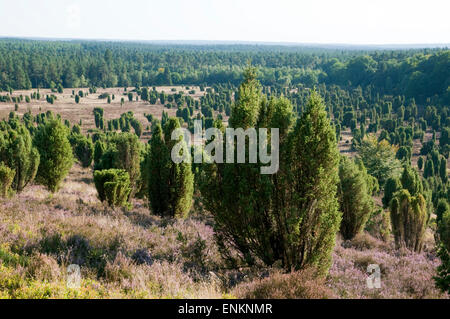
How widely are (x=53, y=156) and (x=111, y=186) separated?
677cm

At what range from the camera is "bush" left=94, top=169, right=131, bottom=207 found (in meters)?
15.5

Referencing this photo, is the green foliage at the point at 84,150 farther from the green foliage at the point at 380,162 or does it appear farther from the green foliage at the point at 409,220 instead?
the green foliage at the point at 409,220

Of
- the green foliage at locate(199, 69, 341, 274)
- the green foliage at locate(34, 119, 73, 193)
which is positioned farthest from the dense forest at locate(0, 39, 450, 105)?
the green foliage at locate(199, 69, 341, 274)

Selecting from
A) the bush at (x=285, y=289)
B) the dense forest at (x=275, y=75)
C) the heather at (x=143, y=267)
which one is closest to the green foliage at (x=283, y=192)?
the heather at (x=143, y=267)

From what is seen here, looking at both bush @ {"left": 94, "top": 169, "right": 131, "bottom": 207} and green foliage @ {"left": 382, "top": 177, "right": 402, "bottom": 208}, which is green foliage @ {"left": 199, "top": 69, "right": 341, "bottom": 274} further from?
green foliage @ {"left": 382, "top": 177, "right": 402, "bottom": 208}

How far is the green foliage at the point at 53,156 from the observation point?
789 inches

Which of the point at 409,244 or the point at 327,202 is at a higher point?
the point at 327,202

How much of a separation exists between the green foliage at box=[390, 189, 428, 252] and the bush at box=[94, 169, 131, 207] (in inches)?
460

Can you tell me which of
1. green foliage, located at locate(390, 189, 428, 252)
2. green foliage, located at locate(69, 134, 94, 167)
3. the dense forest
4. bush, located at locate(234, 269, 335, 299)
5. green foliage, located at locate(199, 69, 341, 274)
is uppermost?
the dense forest

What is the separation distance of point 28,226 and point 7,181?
670cm

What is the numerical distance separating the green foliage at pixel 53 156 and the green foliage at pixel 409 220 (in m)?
17.0
